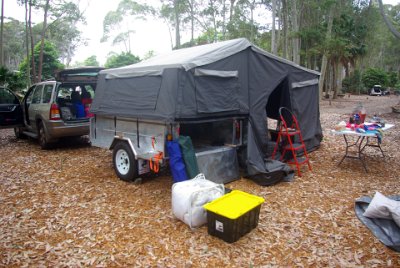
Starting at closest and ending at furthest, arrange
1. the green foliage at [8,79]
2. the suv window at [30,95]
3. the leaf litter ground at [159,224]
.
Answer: the leaf litter ground at [159,224] < the suv window at [30,95] < the green foliage at [8,79]

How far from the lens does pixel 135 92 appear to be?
4.89 meters

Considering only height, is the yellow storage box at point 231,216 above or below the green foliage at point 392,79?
below

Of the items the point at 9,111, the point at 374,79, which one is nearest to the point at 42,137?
the point at 9,111

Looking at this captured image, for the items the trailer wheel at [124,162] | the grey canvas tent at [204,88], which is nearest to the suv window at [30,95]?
the grey canvas tent at [204,88]

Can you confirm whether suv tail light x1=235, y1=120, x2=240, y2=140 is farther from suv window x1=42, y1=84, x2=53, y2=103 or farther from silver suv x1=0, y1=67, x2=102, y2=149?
suv window x1=42, y1=84, x2=53, y2=103

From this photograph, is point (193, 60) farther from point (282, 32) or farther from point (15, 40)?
point (15, 40)

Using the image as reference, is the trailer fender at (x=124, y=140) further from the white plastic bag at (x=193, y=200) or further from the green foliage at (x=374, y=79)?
the green foliage at (x=374, y=79)

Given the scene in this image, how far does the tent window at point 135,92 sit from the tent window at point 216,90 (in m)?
0.67

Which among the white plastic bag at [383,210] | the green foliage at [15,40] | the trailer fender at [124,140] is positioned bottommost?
the white plastic bag at [383,210]

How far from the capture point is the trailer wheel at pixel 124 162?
4892 millimetres

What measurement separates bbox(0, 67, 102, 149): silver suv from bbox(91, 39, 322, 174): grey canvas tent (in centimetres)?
180

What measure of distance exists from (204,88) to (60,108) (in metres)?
4.29

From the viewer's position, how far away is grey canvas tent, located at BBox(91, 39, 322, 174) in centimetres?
435

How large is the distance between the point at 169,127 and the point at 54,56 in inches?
1098
